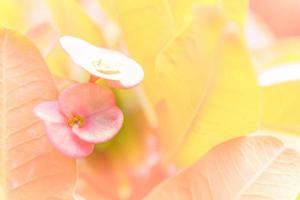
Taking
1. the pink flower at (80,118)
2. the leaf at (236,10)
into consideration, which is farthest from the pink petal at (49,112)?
the leaf at (236,10)

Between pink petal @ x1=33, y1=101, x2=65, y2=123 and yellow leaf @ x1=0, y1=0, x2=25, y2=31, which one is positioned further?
yellow leaf @ x1=0, y1=0, x2=25, y2=31

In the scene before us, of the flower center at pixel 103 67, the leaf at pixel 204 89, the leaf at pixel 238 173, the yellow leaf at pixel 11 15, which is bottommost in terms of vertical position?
the leaf at pixel 238 173

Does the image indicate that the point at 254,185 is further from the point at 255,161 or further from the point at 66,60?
the point at 66,60

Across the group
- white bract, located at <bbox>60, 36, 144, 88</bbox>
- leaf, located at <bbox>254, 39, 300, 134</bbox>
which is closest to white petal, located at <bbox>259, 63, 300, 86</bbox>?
leaf, located at <bbox>254, 39, 300, 134</bbox>

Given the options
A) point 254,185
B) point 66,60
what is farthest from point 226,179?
point 66,60

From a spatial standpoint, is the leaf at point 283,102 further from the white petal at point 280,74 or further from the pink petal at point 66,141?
the pink petal at point 66,141

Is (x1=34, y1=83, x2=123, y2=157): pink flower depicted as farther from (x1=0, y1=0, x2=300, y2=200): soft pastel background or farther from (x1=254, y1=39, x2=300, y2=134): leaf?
(x1=254, y1=39, x2=300, y2=134): leaf

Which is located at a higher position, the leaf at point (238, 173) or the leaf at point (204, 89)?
the leaf at point (204, 89)

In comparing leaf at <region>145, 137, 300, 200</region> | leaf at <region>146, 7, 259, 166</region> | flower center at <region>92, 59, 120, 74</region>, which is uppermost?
flower center at <region>92, 59, 120, 74</region>
